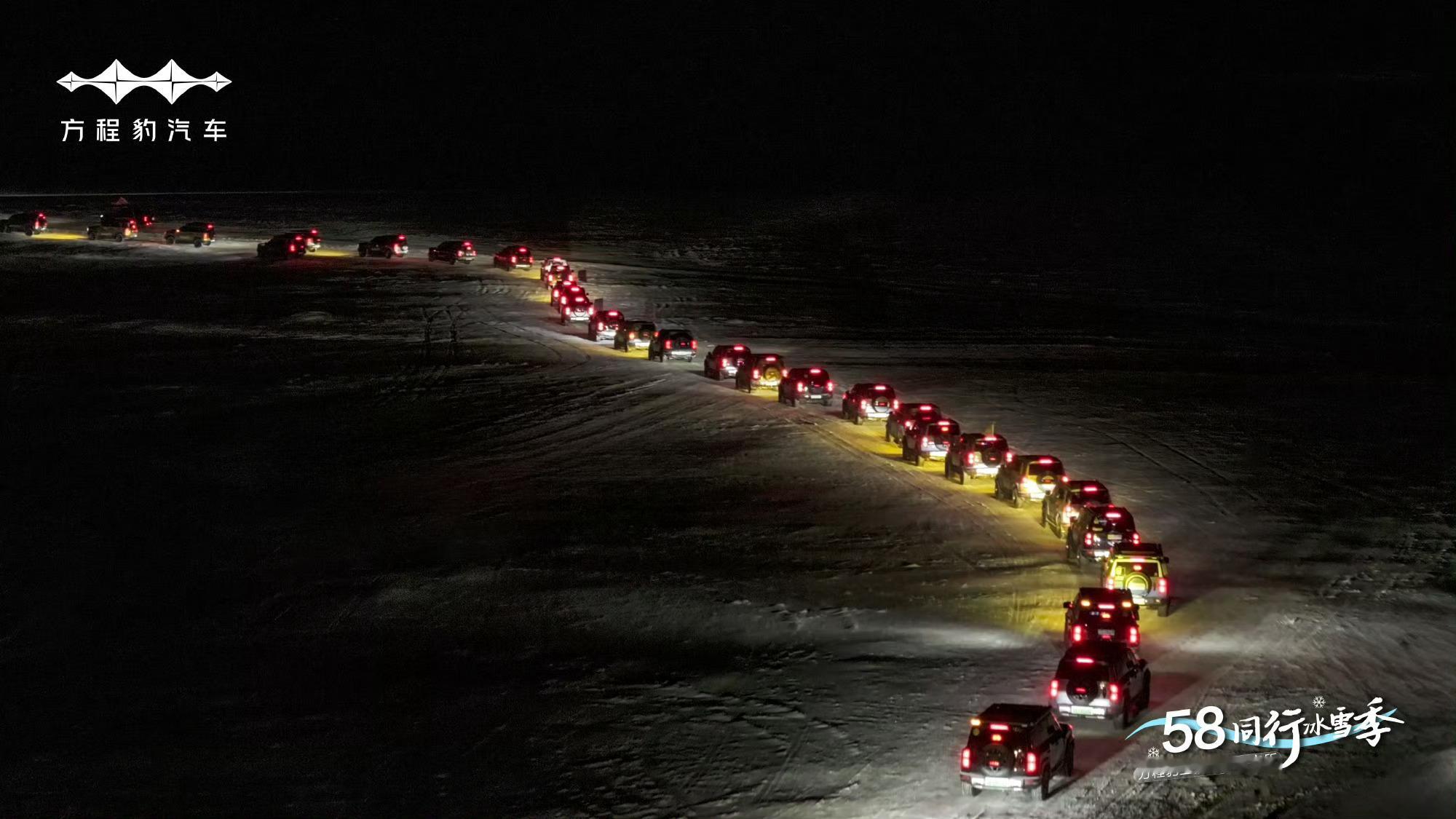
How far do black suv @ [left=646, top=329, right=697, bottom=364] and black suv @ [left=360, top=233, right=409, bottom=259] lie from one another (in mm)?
27518

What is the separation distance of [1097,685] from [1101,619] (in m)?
3.59

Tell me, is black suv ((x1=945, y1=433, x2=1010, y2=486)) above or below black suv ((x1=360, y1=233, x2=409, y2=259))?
below

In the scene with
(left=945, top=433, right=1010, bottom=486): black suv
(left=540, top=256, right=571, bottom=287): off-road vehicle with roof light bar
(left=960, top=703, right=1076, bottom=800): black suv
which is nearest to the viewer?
(left=960, top=703, right=1076, bottom=800): black suv

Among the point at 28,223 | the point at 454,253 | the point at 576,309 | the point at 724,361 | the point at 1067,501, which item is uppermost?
the point at 28,223

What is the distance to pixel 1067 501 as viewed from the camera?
35594 millimetres

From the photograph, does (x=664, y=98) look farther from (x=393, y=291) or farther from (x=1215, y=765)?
(x=1215, y=765)

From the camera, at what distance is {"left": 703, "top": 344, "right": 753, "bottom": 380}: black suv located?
2072 inches

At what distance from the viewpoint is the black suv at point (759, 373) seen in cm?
5112

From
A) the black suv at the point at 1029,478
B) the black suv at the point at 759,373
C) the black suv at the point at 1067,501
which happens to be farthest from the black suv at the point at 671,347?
the black suv at the point at 1067,501

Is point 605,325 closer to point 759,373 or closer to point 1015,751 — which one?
point 759,373

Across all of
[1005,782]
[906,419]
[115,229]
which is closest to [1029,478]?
[906,419]

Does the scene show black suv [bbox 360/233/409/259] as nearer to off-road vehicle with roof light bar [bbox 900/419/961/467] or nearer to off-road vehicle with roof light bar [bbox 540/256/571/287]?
off-road vehicle with roof light bar [bbox 540/256/571/287]

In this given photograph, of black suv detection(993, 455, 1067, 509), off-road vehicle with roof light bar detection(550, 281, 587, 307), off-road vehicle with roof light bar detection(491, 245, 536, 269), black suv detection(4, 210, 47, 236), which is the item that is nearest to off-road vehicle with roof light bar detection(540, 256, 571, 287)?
off-road vehicle with roof light bar detection(491, 245, 536, 269)

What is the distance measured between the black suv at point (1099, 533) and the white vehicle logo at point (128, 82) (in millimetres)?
114050
